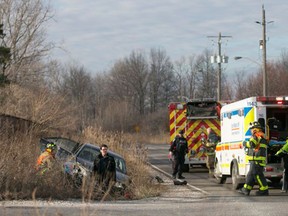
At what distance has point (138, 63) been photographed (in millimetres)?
93500

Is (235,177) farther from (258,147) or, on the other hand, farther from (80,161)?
(80,161)

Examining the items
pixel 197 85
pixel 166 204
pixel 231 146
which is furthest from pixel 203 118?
pixel 197 85

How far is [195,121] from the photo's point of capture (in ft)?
74.9

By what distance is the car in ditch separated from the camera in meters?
13.2

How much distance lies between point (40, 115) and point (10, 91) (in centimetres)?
217

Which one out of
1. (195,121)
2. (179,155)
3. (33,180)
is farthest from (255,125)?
(195,121)

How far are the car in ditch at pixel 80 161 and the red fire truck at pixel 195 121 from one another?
619 centimetres

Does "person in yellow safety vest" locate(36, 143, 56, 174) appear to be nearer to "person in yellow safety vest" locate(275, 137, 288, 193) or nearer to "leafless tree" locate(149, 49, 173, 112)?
"person in yellow safety vest" locate(275, 137, 288, 193)

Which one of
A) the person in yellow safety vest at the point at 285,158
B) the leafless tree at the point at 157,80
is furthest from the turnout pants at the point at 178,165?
the leafless tree at the point at 157,80

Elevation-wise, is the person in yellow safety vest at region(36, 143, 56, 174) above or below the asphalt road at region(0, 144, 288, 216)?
above

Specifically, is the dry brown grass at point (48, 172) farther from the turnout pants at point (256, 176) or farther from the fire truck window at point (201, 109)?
the fire truck window at point (201, 109)

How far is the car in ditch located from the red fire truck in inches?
244

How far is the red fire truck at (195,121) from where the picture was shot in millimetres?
22625

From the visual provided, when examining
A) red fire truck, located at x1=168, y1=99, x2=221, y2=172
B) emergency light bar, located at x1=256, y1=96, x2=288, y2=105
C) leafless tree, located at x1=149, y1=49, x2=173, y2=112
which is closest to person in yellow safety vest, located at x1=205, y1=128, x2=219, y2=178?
red fire truck, located at x1=168, y1=99, x2=221, y2=172
